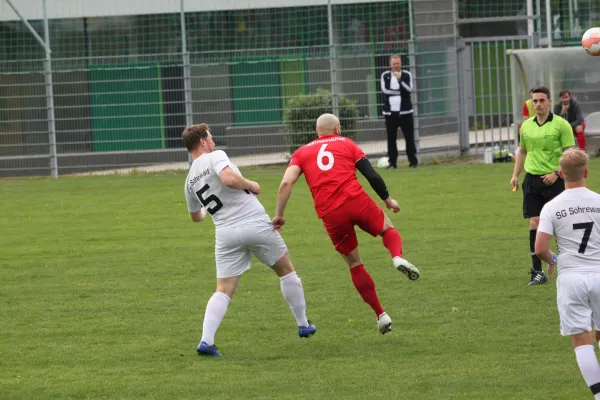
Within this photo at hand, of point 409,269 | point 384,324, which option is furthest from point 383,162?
point 409,269

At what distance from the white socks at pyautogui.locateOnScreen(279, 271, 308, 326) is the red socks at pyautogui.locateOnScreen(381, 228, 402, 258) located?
80 cm

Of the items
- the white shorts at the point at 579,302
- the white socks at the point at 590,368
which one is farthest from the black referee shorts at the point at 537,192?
the white socks at the point at 590,368

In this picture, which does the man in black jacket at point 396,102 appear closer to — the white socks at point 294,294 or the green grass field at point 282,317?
the green grass field at point 282,317

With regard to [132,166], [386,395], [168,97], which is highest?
[168,97]

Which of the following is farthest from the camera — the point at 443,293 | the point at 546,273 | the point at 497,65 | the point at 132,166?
the point at 132,166

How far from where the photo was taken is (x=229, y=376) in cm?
766

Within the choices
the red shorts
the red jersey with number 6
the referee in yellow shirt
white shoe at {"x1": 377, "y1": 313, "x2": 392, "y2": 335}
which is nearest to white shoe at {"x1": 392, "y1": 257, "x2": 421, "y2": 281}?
white shoe at {"x1": 377, "y1": 313, "x2": 392, "y2": 335}

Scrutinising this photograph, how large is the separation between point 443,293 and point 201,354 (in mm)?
3049

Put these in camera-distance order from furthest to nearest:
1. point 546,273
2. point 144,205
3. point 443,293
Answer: point 144,205 → point 546,273 → point 443,293

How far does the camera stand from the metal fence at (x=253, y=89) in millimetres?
24344

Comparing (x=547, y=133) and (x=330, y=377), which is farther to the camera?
(x=547, y=133)

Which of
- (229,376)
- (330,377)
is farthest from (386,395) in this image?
(229,376)

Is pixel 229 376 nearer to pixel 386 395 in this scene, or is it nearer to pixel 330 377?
pixel 330 377

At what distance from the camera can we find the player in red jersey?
871 centimetres
